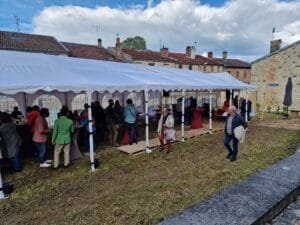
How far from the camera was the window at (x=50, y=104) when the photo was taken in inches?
546

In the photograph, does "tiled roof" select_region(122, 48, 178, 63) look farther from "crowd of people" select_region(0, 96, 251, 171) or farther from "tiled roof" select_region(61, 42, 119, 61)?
"crowd of people" select_region(0, 96, 251, 171)

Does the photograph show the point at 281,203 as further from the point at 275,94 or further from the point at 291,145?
the point at 275,94

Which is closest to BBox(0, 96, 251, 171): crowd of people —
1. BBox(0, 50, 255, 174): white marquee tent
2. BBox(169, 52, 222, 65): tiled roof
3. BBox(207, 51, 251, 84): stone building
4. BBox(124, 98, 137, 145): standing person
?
BBox(124, 98, 137, 145): standing person

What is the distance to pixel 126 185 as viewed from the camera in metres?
6.11

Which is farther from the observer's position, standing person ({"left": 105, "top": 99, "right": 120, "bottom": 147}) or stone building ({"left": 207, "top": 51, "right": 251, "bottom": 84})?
stone building ({"left": 207, "top": 51, "right": 251, "bottom": 84})

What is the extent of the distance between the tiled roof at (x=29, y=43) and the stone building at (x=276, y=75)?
19.5 meters

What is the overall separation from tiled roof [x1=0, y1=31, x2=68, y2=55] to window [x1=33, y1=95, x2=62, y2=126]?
12667 mm

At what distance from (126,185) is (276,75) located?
20745 mm

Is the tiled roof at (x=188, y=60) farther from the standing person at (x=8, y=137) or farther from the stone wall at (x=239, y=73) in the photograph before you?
the standing person at (x=8, y=137)

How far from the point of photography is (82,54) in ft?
101

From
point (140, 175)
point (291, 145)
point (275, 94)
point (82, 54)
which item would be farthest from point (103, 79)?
point (82, 54)

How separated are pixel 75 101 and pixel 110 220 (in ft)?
39.5

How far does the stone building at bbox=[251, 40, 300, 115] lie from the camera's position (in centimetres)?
2119

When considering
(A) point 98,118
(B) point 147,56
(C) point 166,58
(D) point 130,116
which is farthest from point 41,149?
(C) point 166,58
